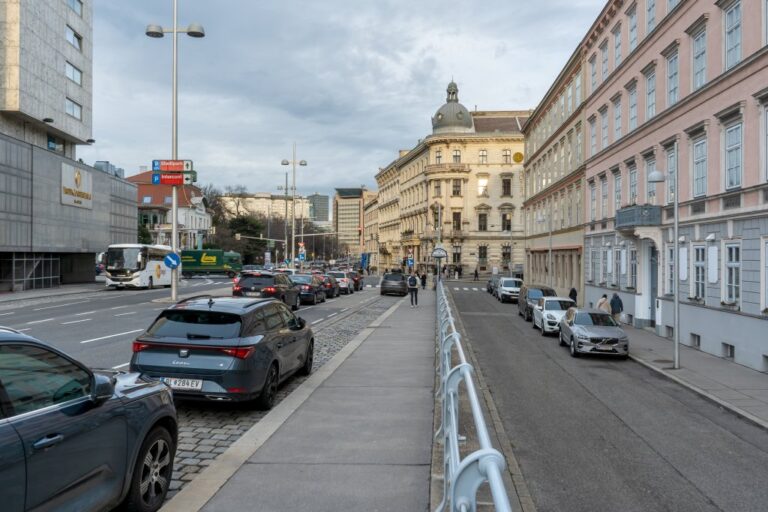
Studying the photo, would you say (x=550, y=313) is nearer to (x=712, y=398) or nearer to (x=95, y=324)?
(x=712, y=398)

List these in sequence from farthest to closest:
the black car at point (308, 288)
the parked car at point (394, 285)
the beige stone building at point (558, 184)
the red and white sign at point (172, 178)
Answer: the parked car at point (394, 285) < the beige stone building at point (558, 184) < the black car at point (308, 288) < the red and white sign at point (172, 178)

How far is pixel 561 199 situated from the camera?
43.7 meters

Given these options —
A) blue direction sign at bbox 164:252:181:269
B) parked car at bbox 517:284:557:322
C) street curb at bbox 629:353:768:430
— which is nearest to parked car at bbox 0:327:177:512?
street curb at bbox 629:353:768:430

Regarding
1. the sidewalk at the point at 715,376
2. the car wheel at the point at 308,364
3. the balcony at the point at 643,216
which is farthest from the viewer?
the balcony at the point at 643,216

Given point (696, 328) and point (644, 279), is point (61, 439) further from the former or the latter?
point (644, 279)

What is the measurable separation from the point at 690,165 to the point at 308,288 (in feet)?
61.0

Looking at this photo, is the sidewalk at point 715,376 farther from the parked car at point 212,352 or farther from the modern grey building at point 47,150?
the modern grey building at point 47,150

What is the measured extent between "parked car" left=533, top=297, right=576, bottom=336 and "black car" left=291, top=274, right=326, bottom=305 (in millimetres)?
11883

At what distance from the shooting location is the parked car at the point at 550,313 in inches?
899

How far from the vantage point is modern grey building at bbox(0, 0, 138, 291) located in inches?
1526

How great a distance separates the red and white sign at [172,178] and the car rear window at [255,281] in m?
5.91

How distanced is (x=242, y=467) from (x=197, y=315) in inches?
115

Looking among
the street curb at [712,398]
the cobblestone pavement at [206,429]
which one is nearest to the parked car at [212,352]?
the cobblestone pavement at [206,429]

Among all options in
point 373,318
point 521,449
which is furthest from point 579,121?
point 521,449
